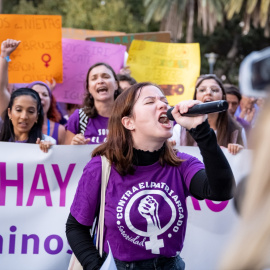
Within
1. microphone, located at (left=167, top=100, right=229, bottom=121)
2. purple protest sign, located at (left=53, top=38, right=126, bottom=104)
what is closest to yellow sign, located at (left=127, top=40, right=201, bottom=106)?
purple protest sign, located at (left=53, top=38, right=126, bottom=104)

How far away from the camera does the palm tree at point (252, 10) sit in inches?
1126

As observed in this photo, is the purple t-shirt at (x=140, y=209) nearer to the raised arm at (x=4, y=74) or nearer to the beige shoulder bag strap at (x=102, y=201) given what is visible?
the beige shoulder bag strap at (x=102, y=201)

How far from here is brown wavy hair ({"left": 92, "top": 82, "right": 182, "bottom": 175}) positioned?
2.72 meters

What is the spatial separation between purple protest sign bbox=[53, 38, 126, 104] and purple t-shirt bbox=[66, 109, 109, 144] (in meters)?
1.76

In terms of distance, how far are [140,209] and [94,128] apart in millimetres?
2085

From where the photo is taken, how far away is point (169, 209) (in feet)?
8.66

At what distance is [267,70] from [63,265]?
3.47 m

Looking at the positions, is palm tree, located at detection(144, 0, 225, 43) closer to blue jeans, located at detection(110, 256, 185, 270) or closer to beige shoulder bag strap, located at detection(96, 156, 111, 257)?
beige shoulder bag strap, located at detection(96, 156, 111, 257)

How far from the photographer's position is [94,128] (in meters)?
4.64

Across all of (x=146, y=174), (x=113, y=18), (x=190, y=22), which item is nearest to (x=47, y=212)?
(x=146, y=174)

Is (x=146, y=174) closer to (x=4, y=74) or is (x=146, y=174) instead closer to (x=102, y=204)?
(x=102, y=204)

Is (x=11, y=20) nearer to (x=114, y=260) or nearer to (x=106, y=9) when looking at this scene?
(x=114, y=260)

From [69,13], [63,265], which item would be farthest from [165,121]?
[69,13]

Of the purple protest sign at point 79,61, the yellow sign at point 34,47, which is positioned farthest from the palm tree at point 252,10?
the yellow sign at point 34,47
